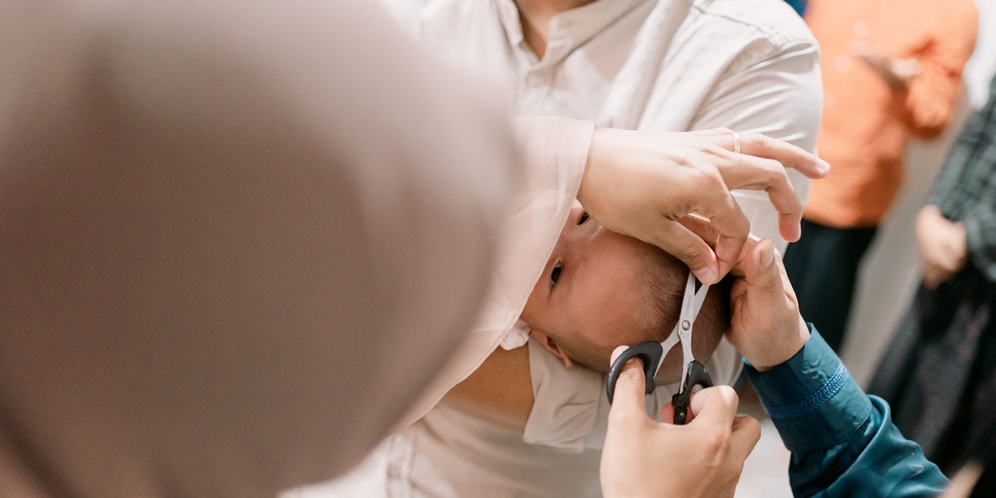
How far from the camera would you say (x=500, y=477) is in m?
1.26

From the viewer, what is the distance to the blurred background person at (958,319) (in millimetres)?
2273

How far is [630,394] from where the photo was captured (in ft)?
2.95

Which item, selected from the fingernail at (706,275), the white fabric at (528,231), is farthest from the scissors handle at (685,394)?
the white fabric at (528,231)

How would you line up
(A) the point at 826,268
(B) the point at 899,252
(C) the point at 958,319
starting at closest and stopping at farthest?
(C) the point at 958,319
(A) the point at 826,268
(B) the point at 899,252

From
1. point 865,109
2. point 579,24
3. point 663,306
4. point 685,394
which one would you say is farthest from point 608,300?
point 865,109

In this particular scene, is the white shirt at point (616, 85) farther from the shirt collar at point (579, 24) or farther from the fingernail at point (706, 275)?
the fingernail at point (706, 275)

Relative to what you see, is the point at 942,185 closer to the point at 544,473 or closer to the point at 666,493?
the point at 544,473

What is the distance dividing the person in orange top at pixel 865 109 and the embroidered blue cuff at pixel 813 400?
6.45ft

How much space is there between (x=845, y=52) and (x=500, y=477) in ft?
7.73

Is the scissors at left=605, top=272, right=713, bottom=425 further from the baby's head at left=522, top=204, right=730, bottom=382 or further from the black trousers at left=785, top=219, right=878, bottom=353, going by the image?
the black trousers at left=785, top=219, right=878, bottom=353

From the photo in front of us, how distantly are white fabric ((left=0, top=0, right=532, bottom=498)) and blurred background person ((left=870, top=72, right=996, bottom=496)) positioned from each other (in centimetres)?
238

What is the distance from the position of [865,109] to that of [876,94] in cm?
7

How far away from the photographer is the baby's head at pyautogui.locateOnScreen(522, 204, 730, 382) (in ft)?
3.49

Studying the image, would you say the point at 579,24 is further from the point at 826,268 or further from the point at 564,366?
the point at 826,268
